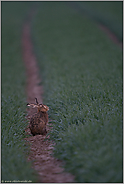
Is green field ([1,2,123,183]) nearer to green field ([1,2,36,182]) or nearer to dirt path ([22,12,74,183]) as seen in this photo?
green field ([1,2,36,182])

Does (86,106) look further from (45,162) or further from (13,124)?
(13,124)

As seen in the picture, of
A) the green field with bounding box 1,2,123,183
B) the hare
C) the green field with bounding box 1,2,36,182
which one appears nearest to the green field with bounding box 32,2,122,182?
the green field with bounding box 1,2,123,183

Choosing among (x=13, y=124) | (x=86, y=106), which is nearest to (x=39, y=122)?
(x=13, y=124)

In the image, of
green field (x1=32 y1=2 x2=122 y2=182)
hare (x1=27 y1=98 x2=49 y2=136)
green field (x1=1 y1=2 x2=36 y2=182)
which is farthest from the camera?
hare (x1=27 y1=98 x2=49 y2=136)

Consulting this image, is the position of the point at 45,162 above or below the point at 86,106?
below

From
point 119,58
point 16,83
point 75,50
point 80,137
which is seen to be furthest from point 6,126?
point 75,50

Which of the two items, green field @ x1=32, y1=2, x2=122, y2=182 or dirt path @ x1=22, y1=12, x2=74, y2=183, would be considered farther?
dirt path @ x1=22, y1=12, x2=74, y2=183

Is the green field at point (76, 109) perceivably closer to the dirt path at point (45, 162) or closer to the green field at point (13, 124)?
the green field at point (13, 124)

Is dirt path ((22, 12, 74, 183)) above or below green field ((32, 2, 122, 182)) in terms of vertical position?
below
